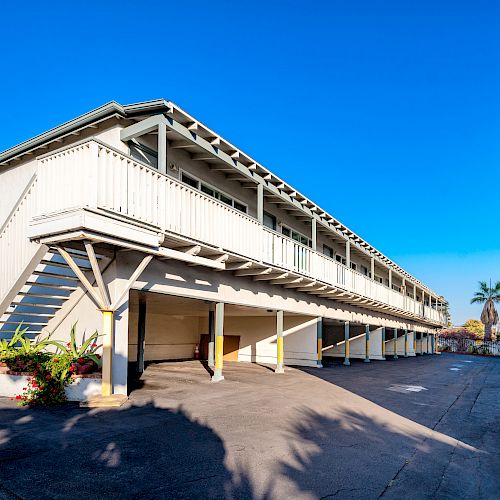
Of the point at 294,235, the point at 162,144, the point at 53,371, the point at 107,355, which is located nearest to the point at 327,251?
the point at 294,235

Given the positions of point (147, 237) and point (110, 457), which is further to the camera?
point (147, 237)

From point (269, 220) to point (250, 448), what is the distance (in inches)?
440

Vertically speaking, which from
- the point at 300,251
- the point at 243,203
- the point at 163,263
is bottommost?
the point at 163,263

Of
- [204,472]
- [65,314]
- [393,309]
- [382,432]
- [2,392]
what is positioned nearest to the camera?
[204,472]

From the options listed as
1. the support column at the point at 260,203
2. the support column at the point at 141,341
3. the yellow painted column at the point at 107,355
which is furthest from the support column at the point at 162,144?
the support column at the point at 141,341

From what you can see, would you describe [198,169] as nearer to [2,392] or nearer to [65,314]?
[65,314]

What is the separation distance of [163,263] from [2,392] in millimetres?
4214

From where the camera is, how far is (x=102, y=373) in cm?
842

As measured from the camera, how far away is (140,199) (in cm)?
841

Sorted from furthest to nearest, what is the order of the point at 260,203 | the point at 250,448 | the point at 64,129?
the point at 260,203 → the point at 64,129 → the point at 250,448

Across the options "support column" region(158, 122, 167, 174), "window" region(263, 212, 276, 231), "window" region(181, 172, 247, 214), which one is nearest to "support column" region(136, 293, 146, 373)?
"window" region(181, 172, 247, 214)

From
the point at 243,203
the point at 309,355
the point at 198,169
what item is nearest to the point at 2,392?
the point at 198,169

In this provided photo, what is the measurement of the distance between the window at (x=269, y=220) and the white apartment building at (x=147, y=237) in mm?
42

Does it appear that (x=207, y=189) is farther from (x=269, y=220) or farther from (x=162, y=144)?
(x=269, y=220)
